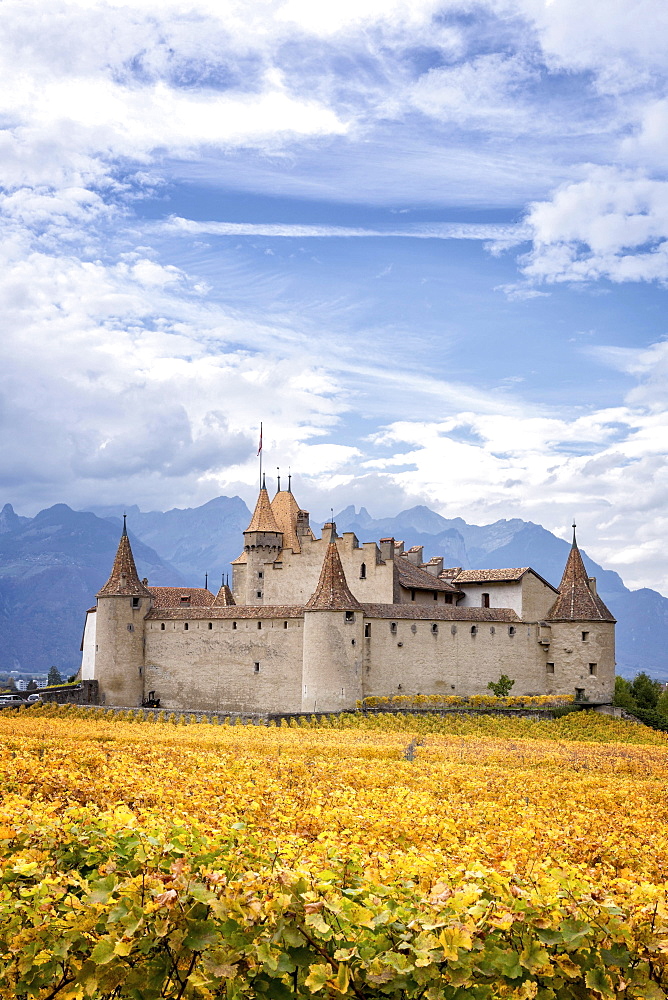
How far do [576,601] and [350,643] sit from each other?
1302 centimetres

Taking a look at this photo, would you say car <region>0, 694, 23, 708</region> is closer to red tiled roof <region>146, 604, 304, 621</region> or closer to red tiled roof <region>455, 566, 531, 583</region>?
red tiled roof <region>146, 604, 304, 621</region>

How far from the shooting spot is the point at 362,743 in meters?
25.8

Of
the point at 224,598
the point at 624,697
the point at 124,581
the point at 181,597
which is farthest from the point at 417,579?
the point at 624,697

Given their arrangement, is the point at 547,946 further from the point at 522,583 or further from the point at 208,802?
the point at 522,583

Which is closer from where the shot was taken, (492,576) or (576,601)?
(576,601)

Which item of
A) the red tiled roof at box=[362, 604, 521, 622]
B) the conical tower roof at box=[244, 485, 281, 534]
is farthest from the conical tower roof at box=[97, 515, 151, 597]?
the red tiled roof at box=[362, 604, 521, 622]

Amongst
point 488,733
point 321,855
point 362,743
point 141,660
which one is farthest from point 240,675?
point 321,855

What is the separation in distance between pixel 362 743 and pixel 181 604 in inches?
1261

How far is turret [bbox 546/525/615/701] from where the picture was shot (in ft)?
151

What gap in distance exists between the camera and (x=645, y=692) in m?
67.0

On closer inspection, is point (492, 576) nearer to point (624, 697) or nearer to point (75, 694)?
point (624, 697)

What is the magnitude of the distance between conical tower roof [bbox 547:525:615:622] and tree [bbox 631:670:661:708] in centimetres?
2091

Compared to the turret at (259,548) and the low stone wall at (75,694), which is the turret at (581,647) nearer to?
the turret at (259,548)

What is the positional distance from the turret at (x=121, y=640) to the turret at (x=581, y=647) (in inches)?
851
